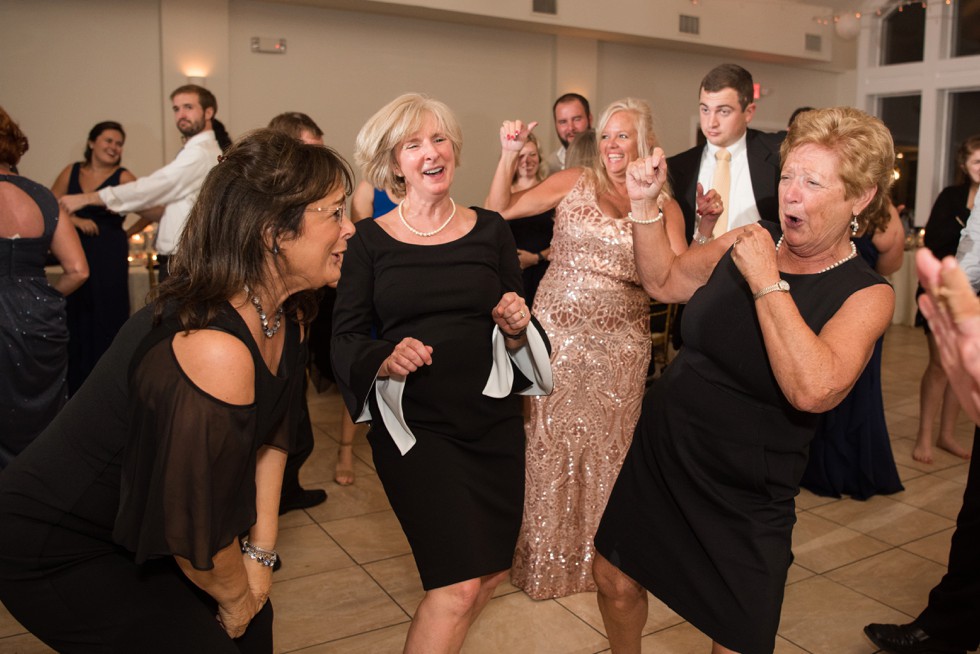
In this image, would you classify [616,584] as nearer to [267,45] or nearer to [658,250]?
[658,250]

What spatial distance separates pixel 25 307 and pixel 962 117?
1215 centimetres

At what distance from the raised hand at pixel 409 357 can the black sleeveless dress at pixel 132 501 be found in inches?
16.1

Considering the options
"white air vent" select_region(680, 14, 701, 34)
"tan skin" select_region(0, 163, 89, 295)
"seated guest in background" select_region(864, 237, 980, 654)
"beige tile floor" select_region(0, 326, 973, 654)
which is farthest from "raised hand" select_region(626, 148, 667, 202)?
"white air vent" select_region(680, 14, 701, 34)

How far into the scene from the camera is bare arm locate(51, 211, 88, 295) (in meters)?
3.57

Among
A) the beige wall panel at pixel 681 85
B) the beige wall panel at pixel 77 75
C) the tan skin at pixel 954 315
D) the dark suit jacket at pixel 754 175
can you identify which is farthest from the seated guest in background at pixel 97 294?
the beige wall panel at pixel 681 85

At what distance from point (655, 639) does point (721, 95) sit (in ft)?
6.94

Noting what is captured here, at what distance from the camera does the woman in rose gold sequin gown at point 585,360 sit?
3154mm

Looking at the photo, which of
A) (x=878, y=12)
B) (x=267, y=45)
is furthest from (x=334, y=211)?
(x=878, y=12)

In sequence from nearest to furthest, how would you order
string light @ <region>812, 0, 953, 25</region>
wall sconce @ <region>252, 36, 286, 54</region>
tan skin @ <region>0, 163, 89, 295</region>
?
tan skin @ <region>0, 163, 89, 295</region>
wall sconce @ <region>252, 36, 286, 54</region>
string light @ <region>812, 0, 953, 25</region>

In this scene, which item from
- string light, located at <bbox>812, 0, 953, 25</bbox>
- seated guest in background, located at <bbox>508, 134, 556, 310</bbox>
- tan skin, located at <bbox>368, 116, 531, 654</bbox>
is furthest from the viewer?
string light, located at <bbox>812, 0, 953, 25</bbox>

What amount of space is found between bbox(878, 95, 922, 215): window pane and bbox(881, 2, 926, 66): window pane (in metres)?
0.57

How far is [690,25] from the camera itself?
10.8 m

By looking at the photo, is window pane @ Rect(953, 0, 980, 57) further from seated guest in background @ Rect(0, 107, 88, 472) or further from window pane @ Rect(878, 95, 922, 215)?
seated guest in background @ Rect(0, 107, 88, 472)

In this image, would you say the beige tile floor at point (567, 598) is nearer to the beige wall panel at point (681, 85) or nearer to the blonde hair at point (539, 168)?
the blonde hair at point (539, 168)
